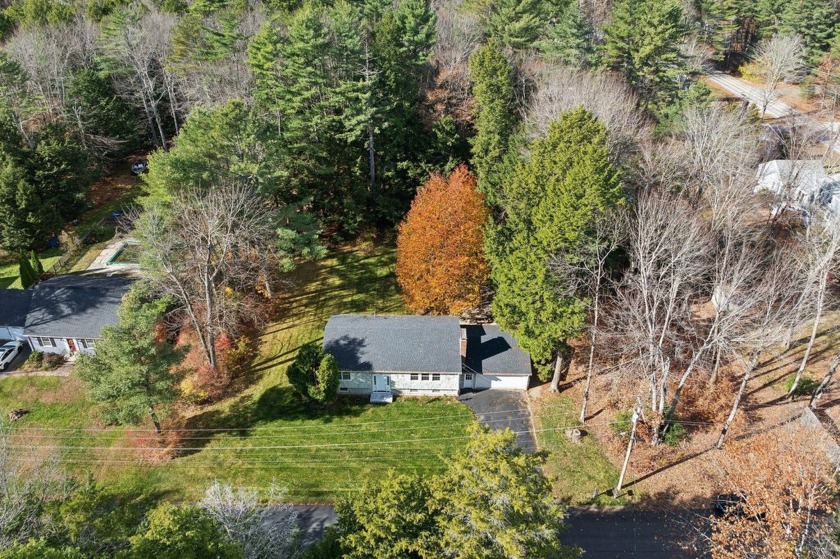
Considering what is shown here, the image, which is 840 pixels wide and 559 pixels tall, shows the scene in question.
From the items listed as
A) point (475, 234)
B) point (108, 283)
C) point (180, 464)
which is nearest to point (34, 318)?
point (108, 283)

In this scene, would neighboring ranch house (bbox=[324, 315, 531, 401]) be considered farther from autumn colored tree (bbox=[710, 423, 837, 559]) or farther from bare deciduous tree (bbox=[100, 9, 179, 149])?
bare deciduous tree (bbox=[100, 9, 179, 149])

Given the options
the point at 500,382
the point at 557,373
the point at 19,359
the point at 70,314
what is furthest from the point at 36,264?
the point at 557,373

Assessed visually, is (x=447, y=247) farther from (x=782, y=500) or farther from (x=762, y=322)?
(x=782, y=500)

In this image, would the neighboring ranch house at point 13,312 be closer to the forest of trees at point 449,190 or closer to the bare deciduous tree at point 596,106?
the forest of trees at point 449,190

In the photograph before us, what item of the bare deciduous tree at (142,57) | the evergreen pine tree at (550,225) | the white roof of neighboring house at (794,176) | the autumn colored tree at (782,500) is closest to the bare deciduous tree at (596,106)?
the evergreen pine tree at (550,225)

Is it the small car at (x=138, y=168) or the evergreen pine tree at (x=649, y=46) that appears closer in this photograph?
the evergreen pine tree at (x=649, y=46)

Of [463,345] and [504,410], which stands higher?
[463,345]

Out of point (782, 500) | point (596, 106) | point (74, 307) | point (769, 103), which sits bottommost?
point (74, 307)
